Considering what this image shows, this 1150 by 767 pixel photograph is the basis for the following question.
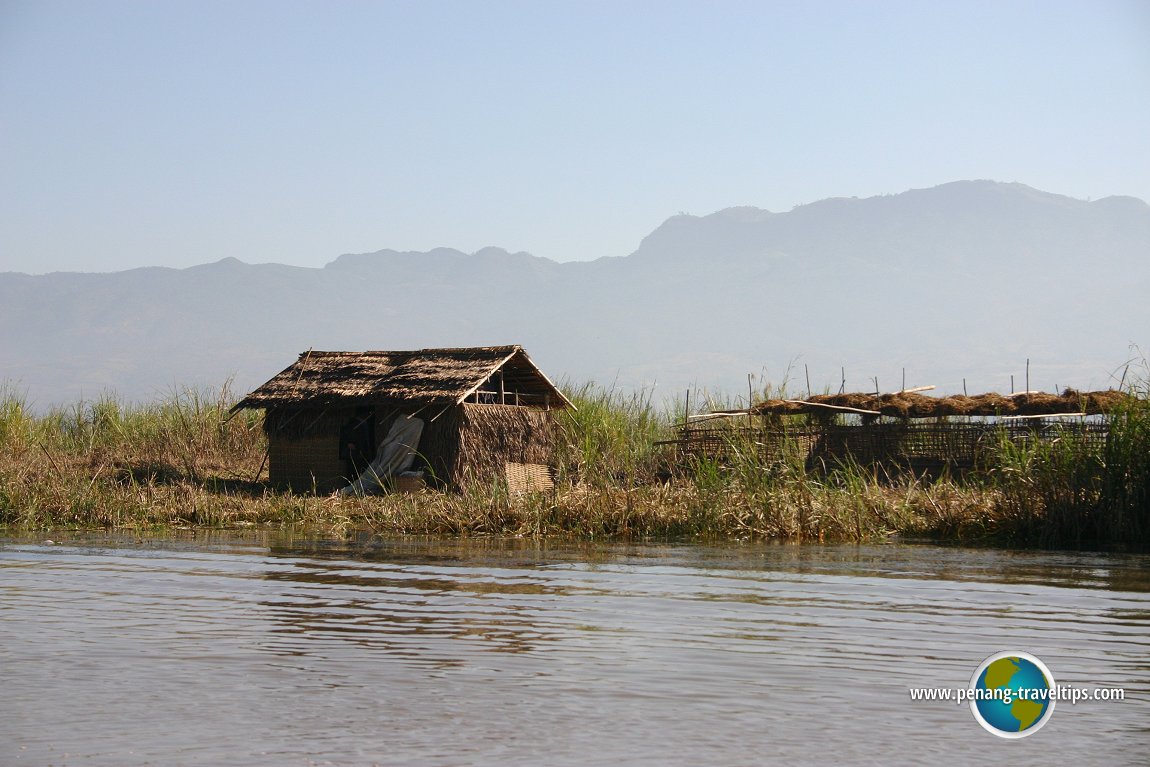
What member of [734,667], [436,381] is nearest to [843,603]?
[734,667]

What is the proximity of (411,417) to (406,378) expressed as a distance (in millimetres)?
1230

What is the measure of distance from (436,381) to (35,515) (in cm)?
684

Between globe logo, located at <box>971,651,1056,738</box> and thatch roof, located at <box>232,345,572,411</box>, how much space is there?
13967 millimetres

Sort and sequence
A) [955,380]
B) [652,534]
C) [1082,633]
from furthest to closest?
[955,380] < [652,534] < [1082,633]

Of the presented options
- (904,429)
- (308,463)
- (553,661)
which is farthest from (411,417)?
(553,661)

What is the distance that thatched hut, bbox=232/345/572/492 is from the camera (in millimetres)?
19891

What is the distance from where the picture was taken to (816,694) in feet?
18.5

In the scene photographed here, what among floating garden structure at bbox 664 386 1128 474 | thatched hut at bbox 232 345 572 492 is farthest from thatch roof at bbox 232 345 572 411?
floating garden structure at bbox 664 386 1128 474

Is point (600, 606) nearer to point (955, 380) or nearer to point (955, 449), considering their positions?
point (955, 449)

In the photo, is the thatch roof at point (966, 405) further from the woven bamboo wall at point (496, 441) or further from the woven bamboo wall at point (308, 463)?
the woven bamboo wall at point (308, 463)

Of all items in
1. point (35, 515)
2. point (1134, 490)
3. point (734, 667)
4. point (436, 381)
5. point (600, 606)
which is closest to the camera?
point (734, 667)

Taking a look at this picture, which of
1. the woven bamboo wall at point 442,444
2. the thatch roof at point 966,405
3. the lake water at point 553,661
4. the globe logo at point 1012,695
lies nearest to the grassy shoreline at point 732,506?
the thatch roof at point 966,405

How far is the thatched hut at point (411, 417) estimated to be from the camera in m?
19.9

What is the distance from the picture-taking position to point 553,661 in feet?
21.0
